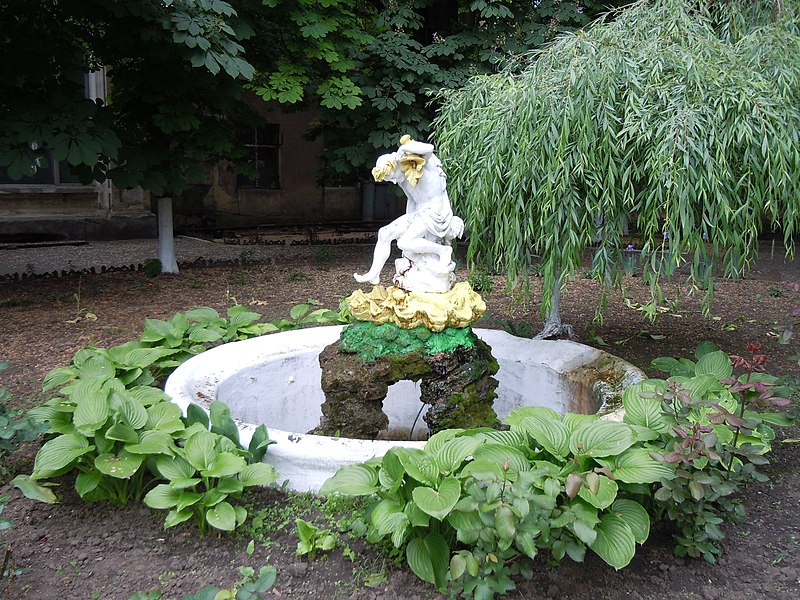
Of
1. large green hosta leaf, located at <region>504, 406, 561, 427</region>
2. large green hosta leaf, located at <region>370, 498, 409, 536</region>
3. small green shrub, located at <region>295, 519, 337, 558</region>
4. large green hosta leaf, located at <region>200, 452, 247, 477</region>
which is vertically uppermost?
large green hosta leaf, located at <region>504, 406, 561, 427</region>

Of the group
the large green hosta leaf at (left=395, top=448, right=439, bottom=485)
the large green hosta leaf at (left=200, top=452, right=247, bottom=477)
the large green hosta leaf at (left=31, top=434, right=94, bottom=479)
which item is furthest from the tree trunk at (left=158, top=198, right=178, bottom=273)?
the large green hosta leaf at (left=395, top=448, right=439, bottom=485)

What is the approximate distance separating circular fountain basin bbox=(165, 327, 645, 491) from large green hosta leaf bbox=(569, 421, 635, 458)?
34.1 inches

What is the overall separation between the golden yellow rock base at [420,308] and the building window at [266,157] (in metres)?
14.0

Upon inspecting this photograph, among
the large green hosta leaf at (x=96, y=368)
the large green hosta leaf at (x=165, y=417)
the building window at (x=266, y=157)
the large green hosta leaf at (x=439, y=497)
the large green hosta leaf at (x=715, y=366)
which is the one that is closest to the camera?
the large green hosta leaf at (x=439, y=497)

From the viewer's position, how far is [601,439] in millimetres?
2906

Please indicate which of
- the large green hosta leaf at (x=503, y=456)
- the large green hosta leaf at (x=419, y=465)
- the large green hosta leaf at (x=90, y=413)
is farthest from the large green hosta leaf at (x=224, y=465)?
the large green hosta leaf at (x=503, y=456)

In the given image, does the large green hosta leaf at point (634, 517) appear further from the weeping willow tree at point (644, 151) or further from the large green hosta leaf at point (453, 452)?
the weeping willow tree at point (644, 151)

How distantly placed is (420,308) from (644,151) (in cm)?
165

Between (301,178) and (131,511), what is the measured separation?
602 inches

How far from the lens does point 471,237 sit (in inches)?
191

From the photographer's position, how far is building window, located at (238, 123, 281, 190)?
17281 mm

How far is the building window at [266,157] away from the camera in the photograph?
17.3m

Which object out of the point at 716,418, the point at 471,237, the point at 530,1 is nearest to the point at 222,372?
the point at 471,237

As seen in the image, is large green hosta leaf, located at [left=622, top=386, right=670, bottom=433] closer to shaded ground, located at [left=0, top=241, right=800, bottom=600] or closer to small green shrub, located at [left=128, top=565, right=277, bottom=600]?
shaded ground, located at [left=0, top=241, right=800, bottom=600]
